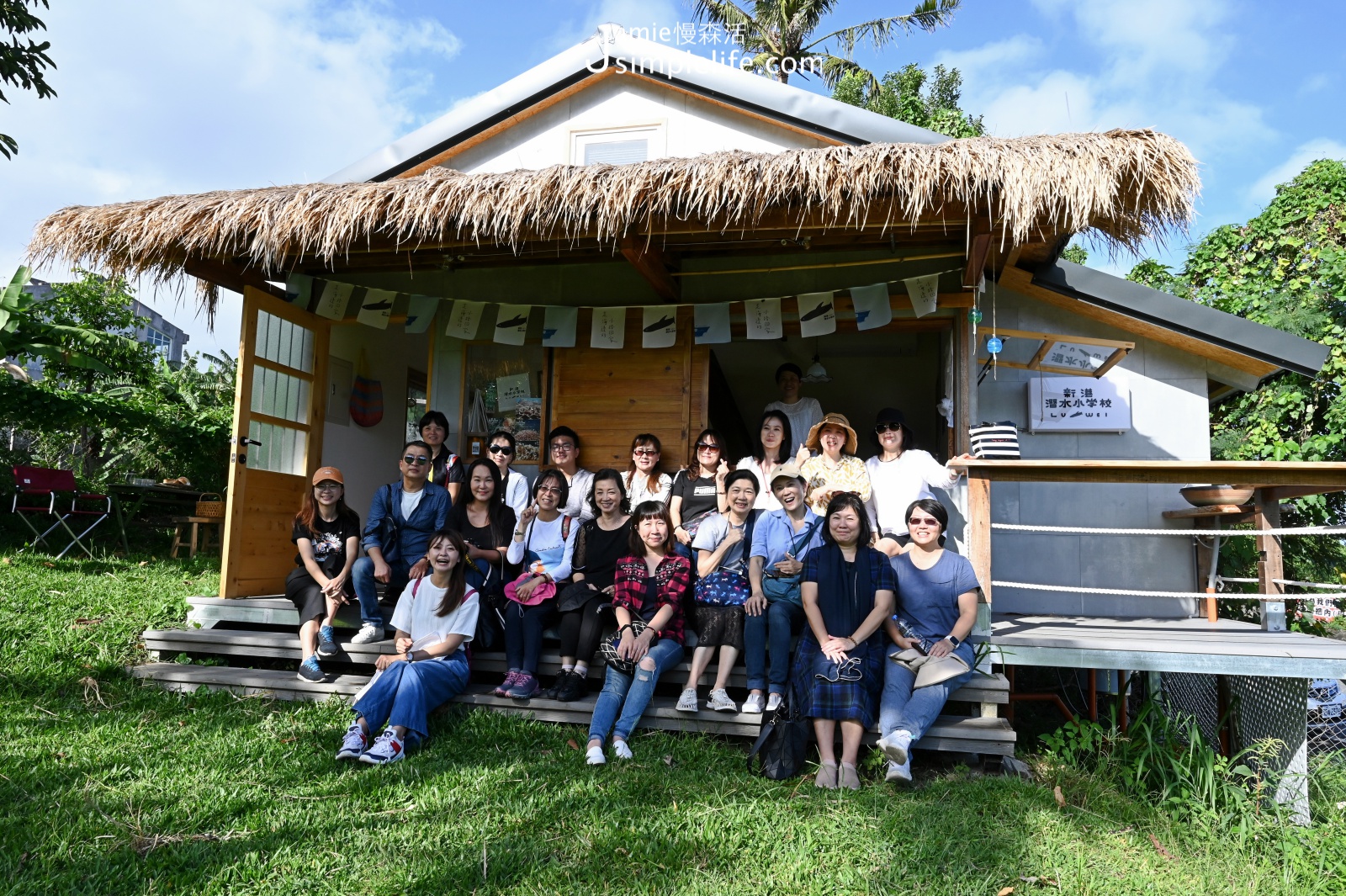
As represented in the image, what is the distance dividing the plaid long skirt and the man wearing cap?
0.13m

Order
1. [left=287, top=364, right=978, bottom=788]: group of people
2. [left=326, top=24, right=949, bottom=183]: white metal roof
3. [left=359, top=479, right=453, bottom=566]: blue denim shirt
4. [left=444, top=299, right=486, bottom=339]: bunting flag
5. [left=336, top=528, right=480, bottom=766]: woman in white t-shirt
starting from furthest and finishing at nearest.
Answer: [left=326, top=24, right=949, bottom=183]: white metal roof < [left=444, top=299, right=486, bottom=339]: bunting flag < [left=359, top=479, right=453, bottom=566]: blue denim shirt < [left=287, top=364, right=978, bottom=788]: group of people < [left=336, top=528, right=480, bottom=766]: woman in white t-shirt

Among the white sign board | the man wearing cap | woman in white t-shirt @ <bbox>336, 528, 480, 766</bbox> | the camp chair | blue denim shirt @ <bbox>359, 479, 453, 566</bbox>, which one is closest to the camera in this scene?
woman in white t-shirt @ <bbox>336, 528, 480, 766</bbox>

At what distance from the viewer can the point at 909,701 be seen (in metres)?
4.17

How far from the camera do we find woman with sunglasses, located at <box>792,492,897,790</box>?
4.01 m

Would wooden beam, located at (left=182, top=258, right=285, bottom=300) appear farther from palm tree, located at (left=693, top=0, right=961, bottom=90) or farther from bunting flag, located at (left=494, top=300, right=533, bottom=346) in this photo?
palm tree, located at (left=693, top=0, right=961, bottom=90)

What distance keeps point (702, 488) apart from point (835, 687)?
5.98 ft

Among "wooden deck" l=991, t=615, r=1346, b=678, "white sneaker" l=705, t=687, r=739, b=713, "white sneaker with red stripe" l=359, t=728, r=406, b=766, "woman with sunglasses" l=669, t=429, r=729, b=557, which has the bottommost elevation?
"white sneaker with red stripe" l=359, t=728, r=406, b=766

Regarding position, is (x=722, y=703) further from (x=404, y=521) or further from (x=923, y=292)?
(x=923, y=292)

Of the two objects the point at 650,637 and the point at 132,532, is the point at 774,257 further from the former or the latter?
the point at 132,532

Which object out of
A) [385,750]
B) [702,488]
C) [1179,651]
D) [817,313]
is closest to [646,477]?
[702,488]

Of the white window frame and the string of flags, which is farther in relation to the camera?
the white window frame

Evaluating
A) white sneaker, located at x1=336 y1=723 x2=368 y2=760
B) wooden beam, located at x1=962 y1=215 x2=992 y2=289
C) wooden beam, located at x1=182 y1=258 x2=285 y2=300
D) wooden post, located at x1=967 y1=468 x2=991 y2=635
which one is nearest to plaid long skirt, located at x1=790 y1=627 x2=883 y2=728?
wooden post, located at x1=967 y1=468 x2=991 y2=635

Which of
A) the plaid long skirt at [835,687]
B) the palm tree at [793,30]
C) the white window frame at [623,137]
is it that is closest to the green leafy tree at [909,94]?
the palm tree at [793,30]

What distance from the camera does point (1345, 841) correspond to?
143 inches
